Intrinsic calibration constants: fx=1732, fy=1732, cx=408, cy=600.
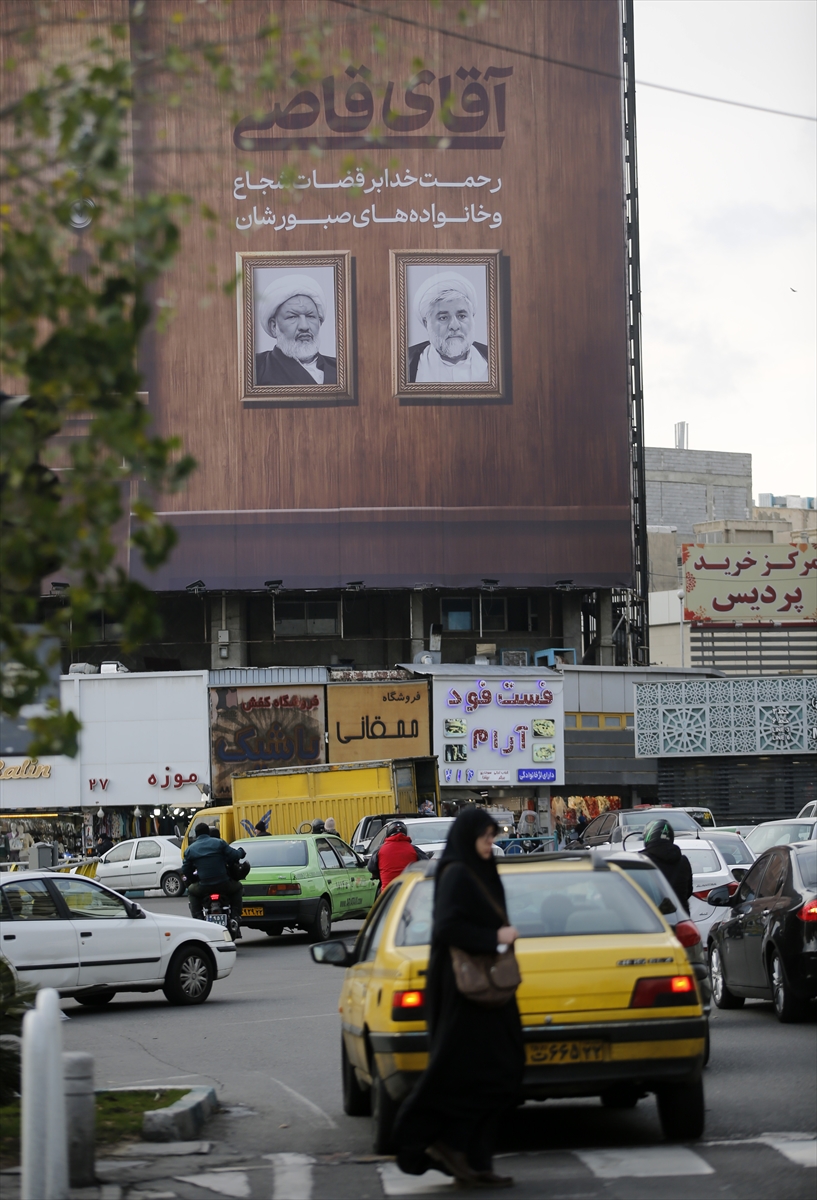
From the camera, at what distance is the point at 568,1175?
7.62 meters

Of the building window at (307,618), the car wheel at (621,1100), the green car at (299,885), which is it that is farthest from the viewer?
the building window at (307,618)

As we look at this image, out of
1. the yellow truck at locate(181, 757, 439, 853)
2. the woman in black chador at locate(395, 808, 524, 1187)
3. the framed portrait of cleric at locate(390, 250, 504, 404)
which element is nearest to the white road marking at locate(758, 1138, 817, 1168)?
the woman in black chador at locate(395, 808, 524, 1187)

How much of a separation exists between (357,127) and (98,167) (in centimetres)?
5822

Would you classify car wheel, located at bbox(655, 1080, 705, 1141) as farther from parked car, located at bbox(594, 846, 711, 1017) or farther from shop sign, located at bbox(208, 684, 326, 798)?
shop sign, located at bbox(208, 684, 326, 798)

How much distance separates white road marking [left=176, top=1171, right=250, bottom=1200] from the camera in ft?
24.9

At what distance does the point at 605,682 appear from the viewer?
55.2 meters

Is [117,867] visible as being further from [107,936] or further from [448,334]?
[448,334]

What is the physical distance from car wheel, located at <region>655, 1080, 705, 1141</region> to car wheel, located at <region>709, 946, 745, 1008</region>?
6587mm

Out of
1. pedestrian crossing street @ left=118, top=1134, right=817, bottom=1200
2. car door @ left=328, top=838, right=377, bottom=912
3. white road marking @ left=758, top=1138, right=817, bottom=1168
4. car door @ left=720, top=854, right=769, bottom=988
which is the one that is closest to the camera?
pedestrian crossing street @ left=118, top=1134, right=817, bottom=1200

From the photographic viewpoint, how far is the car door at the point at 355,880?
2484cm

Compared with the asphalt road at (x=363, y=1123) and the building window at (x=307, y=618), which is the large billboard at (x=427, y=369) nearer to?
the building window at (x=307, y=618)

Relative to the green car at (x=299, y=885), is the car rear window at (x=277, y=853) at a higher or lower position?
higher

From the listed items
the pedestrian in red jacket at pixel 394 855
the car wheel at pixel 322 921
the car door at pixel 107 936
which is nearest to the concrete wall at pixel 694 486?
the car wheel at pixel 322 921

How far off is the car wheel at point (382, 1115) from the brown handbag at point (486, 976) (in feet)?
3.59
